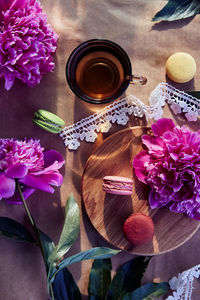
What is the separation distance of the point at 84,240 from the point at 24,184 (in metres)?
0.20

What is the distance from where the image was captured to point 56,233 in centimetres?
74

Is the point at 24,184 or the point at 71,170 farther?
the point at 71,170

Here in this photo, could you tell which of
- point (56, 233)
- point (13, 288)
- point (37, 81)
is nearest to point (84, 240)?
point (56, 233)

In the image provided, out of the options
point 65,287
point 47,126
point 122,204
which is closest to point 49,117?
point 47,126

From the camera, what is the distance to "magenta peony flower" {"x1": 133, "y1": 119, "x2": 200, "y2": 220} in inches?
24.8

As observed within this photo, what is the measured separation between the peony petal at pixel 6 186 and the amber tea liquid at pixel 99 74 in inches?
9.6

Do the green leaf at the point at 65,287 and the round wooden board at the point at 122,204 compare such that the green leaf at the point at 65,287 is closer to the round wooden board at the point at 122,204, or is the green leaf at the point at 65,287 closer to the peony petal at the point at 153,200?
the round wooden board at the point at 122,204

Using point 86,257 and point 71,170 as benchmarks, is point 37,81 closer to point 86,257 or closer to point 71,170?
point 71,170

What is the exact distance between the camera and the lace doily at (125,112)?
2.42 ft

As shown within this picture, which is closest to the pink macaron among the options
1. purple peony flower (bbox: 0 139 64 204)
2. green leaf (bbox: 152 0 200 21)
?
purple peony flower (bbox: 0 139 64 204)

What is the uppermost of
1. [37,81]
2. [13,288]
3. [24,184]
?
[37,81]

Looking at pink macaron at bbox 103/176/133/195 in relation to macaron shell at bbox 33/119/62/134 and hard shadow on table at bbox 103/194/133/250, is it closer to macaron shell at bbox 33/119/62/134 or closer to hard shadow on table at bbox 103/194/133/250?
hard shadow on table at bbox 103/194/133/250

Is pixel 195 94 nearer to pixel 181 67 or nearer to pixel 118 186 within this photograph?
pixel 181 67

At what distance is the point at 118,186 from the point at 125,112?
0.17 metres
